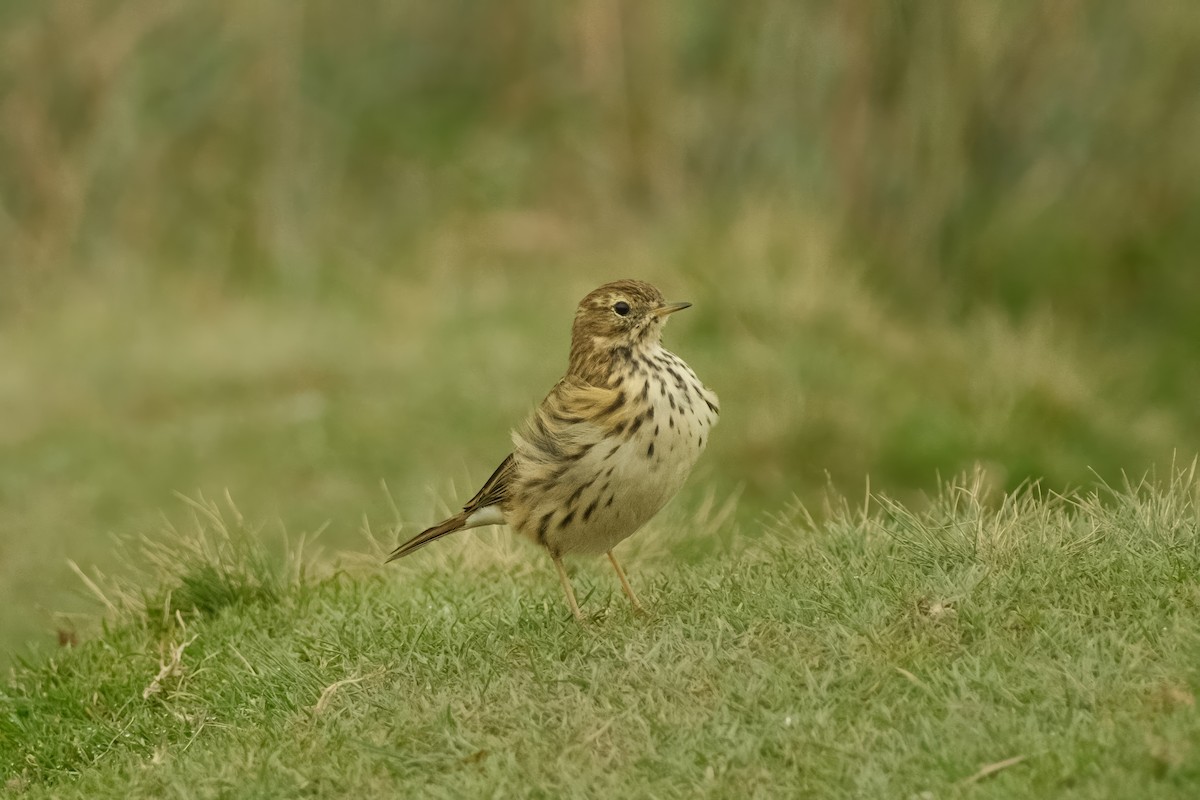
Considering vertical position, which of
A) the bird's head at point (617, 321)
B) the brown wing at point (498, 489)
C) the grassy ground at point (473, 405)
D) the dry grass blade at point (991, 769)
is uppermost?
the bird's head at point (617, 321)

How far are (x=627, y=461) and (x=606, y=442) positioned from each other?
3.7 inches

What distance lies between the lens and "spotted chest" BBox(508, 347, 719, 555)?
5.05 meters

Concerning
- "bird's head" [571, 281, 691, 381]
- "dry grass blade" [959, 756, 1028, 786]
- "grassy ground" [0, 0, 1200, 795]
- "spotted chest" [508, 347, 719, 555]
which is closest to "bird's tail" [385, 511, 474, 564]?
"grassy ground" [0, 0, 1200, 795]

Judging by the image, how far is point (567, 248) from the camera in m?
13.3

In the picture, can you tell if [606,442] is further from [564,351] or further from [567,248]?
[567,248]

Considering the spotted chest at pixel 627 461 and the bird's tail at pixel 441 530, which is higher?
the spotted chest at pixel 627 461

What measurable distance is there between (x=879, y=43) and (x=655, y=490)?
861 cm

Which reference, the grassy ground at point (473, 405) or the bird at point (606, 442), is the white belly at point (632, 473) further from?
the grassy ground at point (473, 405)

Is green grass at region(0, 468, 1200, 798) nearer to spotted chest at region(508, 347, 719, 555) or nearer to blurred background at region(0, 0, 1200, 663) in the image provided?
spotted chest at region(508, 347, 719, 555)

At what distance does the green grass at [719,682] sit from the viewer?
3.88 m

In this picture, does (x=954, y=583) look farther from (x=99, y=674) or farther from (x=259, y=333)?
(x=259, y=333)

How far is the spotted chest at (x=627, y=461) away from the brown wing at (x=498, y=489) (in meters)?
0.15

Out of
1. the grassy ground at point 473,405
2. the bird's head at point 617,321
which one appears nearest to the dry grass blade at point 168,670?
the bird's head at point 617,321

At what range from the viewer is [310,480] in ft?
30.6
